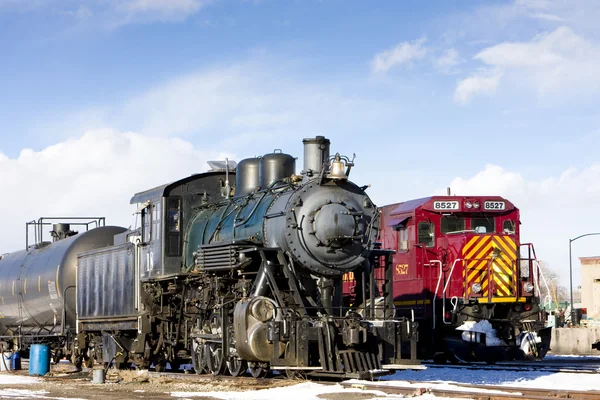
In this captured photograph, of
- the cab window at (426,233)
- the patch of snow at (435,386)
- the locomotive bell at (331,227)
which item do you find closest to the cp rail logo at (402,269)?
the cab window at (426,233)

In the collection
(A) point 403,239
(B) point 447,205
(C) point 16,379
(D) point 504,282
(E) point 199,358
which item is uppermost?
(B) point 447,205

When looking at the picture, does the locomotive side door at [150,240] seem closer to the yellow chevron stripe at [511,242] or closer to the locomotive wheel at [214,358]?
the locomotive wheel at [214,358]

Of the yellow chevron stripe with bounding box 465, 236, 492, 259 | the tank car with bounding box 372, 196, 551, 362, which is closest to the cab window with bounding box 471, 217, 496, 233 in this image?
the tank car with bounding box 372, 196, 551, 362

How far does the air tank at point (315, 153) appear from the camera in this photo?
634 inches

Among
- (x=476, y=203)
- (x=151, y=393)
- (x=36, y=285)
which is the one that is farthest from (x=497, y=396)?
(x=36, y=285)

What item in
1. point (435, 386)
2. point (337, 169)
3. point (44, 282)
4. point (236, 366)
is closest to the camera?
point (435, 386)

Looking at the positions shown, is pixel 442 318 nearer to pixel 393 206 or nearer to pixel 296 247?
pixel 393 206

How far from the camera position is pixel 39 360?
66.8 ft

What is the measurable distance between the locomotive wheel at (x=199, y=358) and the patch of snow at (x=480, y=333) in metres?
6.81

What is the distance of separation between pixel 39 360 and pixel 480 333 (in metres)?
10.4

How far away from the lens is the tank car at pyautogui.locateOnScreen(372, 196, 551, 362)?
2133 centimetres

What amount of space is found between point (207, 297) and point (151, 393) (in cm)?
312

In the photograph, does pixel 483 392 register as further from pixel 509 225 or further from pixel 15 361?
pixel 15 361

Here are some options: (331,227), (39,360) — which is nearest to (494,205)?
(331,227)
